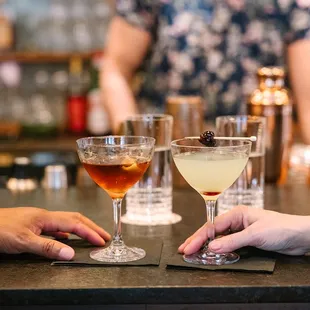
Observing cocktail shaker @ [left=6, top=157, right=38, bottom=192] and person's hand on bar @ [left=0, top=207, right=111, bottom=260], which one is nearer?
person's hand on bar @ [left=0, top=207, right=111, bottom=260]

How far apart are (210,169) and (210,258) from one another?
0.56 feet

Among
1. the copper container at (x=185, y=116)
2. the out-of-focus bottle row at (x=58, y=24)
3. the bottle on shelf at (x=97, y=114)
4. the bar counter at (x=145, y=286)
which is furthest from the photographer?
the out-of-focus bottle row at (x=58, y=24)

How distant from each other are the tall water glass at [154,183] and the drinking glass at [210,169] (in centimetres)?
35

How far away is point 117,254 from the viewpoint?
1429 mm

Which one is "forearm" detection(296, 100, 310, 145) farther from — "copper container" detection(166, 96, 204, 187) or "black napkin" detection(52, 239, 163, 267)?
"black napkin" detection(52, 239, 163, 267)

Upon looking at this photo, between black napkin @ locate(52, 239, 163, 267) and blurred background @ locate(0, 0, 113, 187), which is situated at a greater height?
blurred background @ locate(0, 0, 113, 187)

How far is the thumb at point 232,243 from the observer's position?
138cm

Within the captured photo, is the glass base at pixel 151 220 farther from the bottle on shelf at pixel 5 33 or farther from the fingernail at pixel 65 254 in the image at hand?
the bottle on shelf at pixel 5 33

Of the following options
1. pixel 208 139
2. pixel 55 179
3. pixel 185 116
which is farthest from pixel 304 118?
pixel 208 139

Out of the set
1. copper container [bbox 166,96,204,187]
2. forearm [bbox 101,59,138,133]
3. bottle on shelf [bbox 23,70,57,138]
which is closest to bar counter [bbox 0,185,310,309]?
copper container [bbox 166,96,204,187]

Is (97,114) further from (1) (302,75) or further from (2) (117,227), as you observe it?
(2) (117,227)

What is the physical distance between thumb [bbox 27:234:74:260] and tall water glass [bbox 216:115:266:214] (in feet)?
1.84

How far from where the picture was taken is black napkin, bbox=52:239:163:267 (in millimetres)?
1378

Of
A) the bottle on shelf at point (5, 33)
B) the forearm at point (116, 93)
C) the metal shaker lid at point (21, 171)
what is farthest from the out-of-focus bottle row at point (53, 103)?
the metal shaker lid at point (21, 171)
